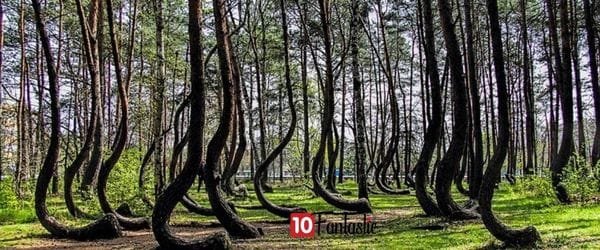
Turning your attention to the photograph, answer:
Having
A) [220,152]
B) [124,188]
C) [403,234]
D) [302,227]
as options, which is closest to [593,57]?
[403,234]

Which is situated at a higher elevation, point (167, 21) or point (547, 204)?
point (167, 21)

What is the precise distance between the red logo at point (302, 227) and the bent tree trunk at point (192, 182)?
8.02 feet

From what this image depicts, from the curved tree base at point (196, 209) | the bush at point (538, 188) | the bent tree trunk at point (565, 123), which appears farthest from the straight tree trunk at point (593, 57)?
the curved tree base at point (196, 209)

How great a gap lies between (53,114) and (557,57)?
37.2 ft

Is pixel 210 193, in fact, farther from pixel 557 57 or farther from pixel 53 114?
pixel 557 57

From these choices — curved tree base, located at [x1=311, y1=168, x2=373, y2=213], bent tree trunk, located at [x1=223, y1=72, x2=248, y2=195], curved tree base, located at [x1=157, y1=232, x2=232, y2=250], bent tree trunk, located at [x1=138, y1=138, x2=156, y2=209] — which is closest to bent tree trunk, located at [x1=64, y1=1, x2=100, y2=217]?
bent tree trunk, located at [x1=138, y1=138, x2=156, y2=209]

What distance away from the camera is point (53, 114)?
33.2 ft

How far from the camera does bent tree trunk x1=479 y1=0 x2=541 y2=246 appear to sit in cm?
721

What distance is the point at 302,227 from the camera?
33.6 ft

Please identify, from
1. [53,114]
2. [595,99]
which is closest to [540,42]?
[595,99]

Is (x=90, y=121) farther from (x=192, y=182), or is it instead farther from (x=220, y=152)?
(x=192, y=182)

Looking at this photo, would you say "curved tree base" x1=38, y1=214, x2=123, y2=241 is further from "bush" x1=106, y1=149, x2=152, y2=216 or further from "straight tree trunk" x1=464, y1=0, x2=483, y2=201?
"straight tree trunk" x1=464, y1=0, x2=483, y2=201

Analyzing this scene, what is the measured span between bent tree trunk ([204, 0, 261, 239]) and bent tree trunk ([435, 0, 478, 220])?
3.79 metres

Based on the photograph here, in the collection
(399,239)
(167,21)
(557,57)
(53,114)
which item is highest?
(167,21)
